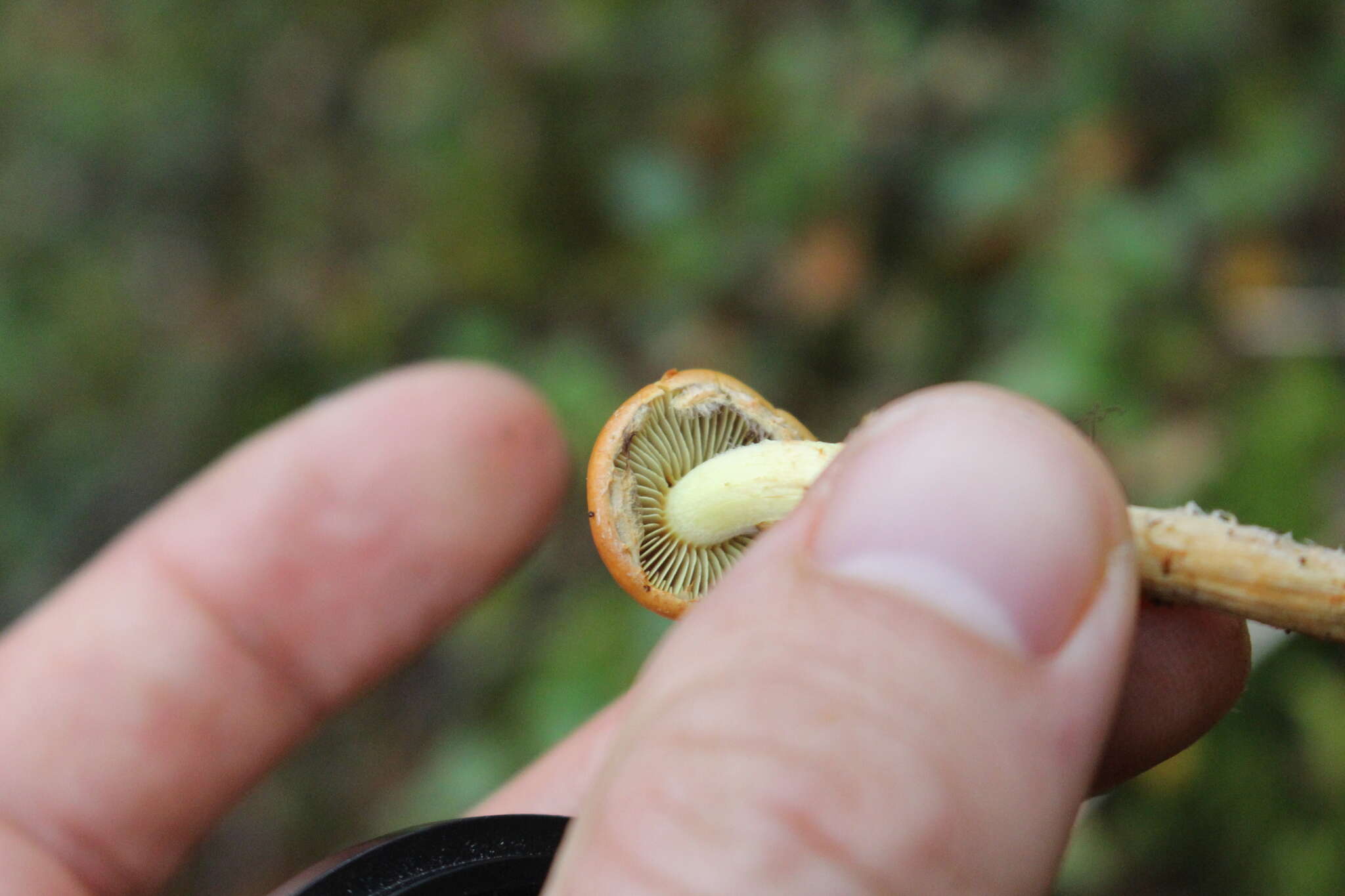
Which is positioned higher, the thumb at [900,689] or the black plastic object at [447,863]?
the thumb at [900,689]

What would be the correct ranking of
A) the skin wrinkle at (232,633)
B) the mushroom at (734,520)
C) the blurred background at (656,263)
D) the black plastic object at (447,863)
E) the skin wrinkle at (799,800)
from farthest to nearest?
the blurred background at (656,263) < the skin wrinkle at (232,633) < the mushroom at (734,520) < the black plastic object at (447,863) < the skin wrinkle at (799,800)

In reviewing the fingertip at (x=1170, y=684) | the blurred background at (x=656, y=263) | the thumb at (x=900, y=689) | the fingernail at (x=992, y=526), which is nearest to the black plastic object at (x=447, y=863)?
the thumb at (x=900, y=689)

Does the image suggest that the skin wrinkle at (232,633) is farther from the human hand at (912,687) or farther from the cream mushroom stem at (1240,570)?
the cream mushroom stem at (1240,570)

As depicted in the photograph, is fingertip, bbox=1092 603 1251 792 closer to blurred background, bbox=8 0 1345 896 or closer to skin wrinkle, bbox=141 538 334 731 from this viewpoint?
blurred background, bbox=8 0 1345 896

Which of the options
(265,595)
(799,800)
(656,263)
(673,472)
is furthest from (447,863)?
(656,263)

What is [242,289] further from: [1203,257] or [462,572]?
[1203,257]

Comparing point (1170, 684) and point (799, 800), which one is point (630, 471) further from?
point (1170, 684)

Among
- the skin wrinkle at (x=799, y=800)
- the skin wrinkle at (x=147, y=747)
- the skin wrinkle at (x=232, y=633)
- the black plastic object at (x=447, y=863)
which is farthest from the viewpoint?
the skin wrinkle at (x=232, y=633)
